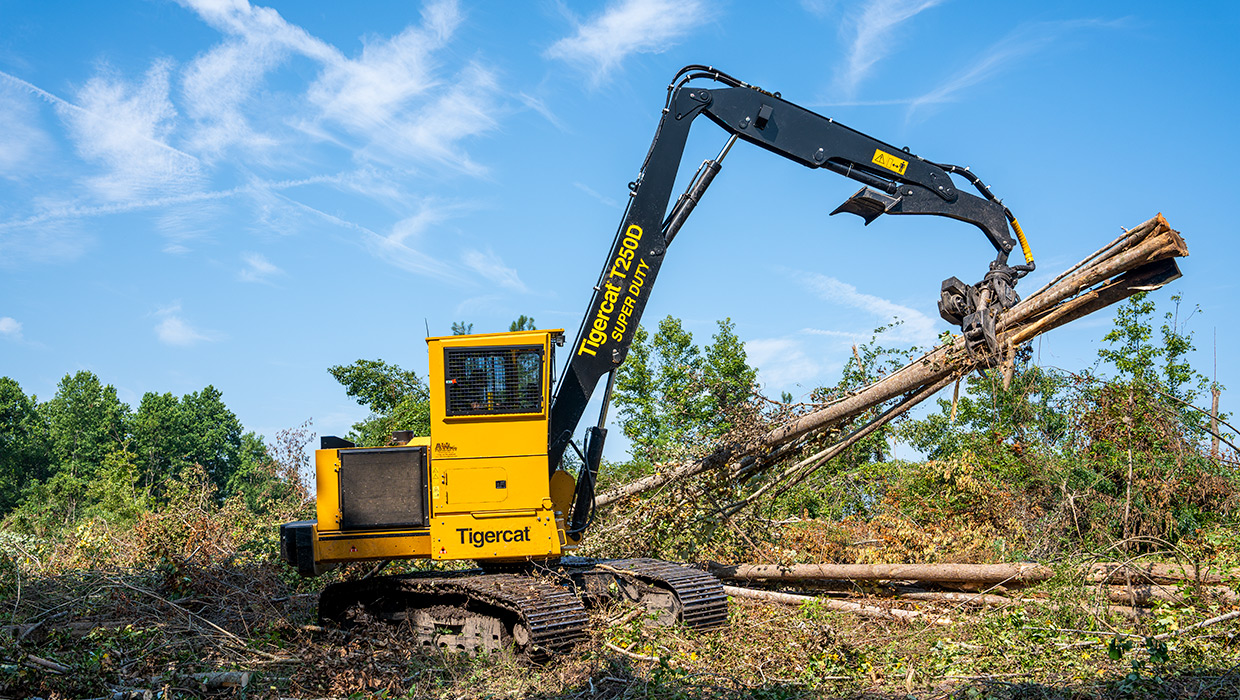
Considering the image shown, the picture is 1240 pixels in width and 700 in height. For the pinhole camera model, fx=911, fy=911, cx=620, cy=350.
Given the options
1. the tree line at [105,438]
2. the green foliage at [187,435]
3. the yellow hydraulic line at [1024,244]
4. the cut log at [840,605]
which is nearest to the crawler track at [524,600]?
the cut log at [840,605]

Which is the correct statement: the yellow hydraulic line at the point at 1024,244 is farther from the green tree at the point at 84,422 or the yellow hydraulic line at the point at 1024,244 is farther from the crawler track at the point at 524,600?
the green tree at the point at 84,422

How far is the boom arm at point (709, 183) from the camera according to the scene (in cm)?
882

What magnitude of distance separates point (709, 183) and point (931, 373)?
3.09 m

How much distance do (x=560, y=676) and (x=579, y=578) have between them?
1509 mm

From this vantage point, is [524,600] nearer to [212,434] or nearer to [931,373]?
[931,373]

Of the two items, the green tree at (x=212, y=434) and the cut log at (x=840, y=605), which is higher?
the green tree at (x=212, y=434)

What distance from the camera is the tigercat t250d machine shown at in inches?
315

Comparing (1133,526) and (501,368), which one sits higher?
(501,368)

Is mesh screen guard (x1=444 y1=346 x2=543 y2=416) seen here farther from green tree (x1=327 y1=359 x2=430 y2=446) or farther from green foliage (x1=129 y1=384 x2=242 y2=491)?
green foliage (x1=129 y1=384 x2=242 y2=491)

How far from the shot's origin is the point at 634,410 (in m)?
29.7

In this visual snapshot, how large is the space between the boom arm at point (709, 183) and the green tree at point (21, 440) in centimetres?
4123

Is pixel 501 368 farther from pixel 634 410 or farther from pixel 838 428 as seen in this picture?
pixel 634 410

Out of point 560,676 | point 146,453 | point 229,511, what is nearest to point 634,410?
point 229,511

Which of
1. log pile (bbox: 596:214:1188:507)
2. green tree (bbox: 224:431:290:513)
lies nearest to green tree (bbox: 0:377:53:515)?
green tree (bbox: 224:431:290:513)
